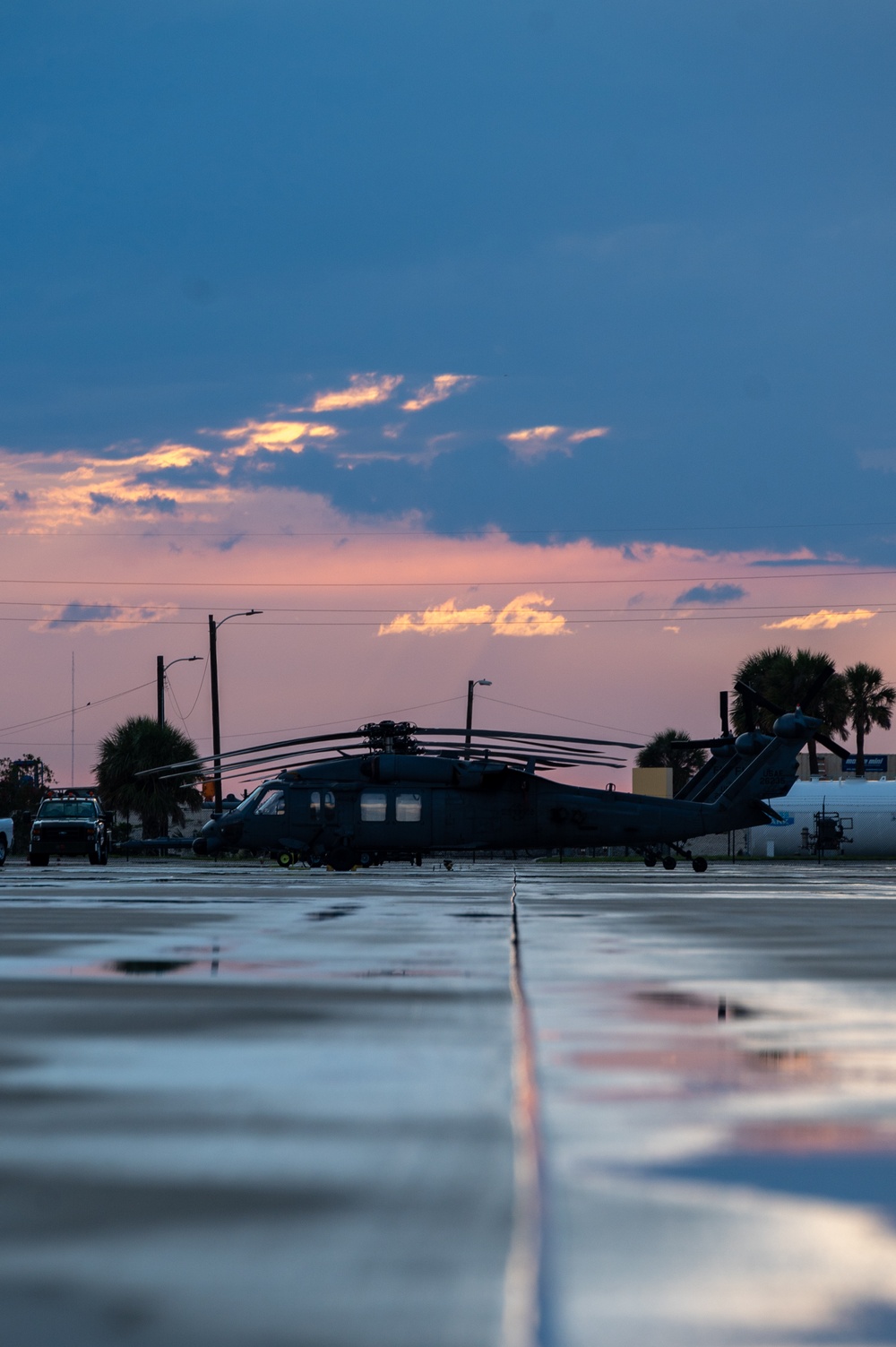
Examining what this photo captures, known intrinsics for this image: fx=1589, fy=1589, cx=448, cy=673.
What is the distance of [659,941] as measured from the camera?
1555 centimetres

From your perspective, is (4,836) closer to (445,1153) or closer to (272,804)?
(272,804)

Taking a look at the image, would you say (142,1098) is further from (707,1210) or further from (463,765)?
(463,765)

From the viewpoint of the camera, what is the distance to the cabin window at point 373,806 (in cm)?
4084

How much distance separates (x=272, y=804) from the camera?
4153cm

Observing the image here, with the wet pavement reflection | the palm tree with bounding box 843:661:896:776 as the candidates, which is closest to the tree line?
the palm tree with bounding box 843:661:896:776

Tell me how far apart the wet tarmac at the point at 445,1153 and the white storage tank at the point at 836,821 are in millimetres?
58053

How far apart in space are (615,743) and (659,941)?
21335mm

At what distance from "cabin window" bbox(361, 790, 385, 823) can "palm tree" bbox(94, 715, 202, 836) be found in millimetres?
33382

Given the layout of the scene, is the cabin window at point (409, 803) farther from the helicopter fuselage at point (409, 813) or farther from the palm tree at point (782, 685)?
the palm tree at point (782, 685)

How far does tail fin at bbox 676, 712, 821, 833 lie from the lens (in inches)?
1732

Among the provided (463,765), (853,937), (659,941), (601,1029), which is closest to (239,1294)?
(601,1029)

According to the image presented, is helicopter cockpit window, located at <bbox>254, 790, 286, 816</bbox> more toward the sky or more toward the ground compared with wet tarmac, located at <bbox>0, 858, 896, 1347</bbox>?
more toward the sky

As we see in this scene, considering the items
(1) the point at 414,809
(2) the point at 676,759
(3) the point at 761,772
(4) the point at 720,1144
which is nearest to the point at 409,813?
(1) the point at 414,809

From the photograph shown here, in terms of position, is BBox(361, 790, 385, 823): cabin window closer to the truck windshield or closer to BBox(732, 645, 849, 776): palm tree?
the truck windshield
